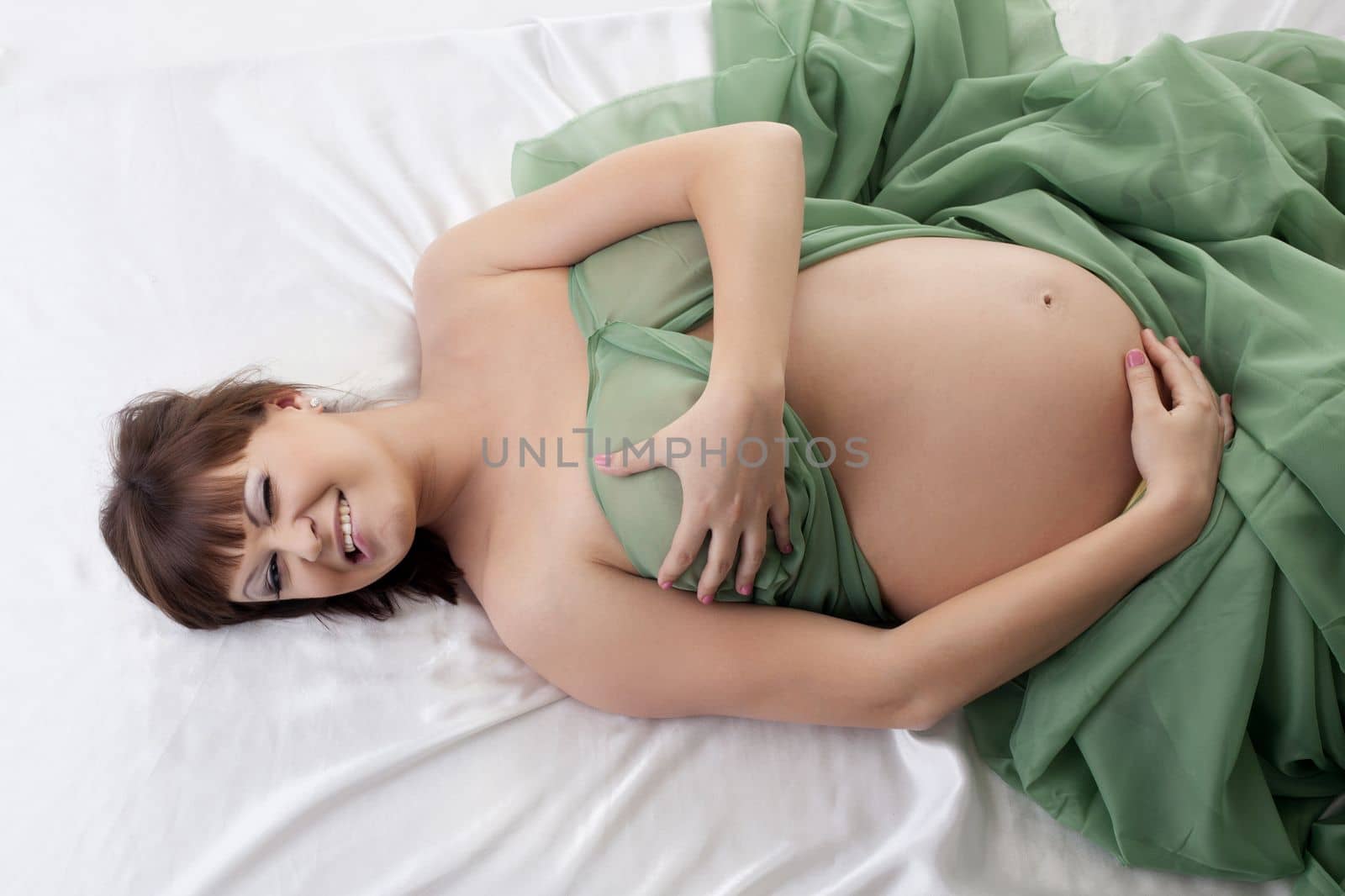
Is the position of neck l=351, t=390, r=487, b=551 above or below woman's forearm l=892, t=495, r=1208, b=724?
above

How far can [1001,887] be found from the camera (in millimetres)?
1060

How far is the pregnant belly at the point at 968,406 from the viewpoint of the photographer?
103cm

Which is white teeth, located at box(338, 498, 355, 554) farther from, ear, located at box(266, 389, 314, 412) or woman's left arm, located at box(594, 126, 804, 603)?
woman's left arm, located at box(594, 126, 804, 603)

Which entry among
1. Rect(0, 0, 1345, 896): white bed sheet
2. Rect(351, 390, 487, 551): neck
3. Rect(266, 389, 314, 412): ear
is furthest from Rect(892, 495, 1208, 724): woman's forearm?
Rect(266, 389, 314, 412): ear

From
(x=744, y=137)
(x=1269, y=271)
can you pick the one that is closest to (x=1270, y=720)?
(x=1269, y=271)

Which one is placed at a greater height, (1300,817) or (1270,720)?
(1270,720)

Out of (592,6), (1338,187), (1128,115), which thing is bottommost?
(1338,187)

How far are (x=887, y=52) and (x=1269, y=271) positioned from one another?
539mm

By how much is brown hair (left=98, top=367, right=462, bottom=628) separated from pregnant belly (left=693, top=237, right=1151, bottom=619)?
21.8 inches

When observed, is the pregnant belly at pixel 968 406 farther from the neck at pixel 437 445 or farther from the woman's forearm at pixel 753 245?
the neck at pixel 437 445

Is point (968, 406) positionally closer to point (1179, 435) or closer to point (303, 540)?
point (1179, 435)

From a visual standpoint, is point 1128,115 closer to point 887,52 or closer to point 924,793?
point 887,52

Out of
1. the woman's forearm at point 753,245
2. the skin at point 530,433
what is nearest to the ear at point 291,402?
the skin at point 530,433

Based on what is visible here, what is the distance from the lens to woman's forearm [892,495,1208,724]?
3.26 ft
